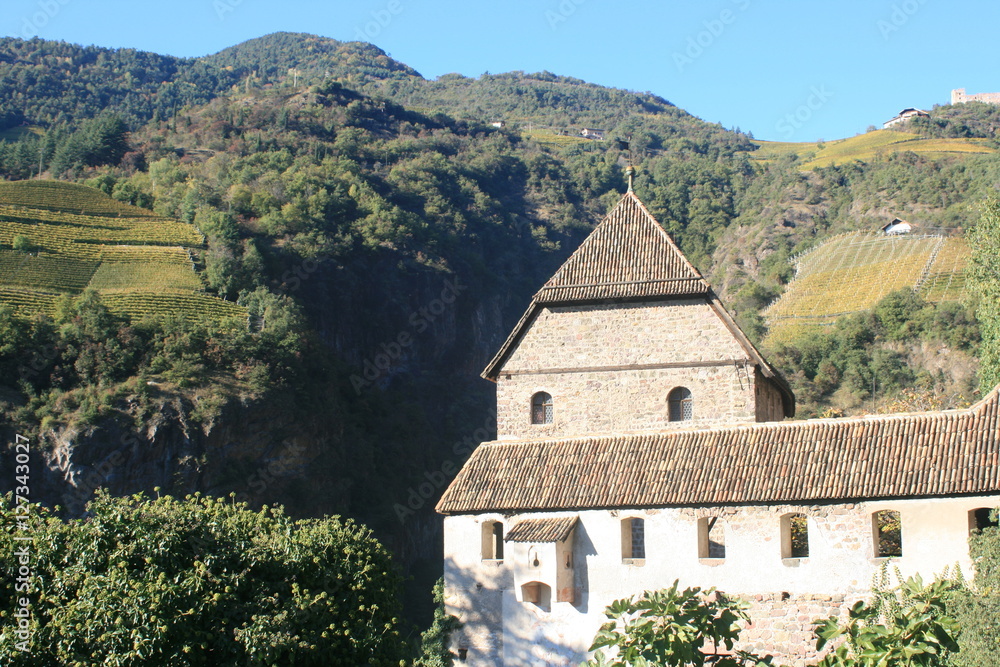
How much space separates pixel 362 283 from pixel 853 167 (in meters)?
54.2

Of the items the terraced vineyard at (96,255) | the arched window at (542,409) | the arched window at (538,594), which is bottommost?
the arched window at (538,594)

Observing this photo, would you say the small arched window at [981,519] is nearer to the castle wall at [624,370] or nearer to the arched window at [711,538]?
the arched window at [711,538]

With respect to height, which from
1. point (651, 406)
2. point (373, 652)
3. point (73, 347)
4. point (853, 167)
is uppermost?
point (853, 167)

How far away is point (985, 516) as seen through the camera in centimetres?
2417

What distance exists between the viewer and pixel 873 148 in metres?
132

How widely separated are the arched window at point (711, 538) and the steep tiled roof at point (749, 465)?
1.86 feet

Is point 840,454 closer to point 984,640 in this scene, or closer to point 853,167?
point 984,640

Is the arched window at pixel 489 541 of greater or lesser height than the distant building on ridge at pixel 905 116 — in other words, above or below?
below

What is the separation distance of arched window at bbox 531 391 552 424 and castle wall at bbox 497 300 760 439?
0.14 m

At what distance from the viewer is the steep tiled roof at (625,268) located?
105ft

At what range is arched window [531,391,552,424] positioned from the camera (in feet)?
105

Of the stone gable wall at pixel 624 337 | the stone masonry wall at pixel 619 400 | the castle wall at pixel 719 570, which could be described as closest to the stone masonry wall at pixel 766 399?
the stone masonry wall at pixel 619 400

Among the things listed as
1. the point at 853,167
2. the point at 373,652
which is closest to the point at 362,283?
the point at 853,167

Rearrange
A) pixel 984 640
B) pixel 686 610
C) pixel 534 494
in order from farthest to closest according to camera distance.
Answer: pixel 534 494 → pixel 984 640 → pixel 686 610
